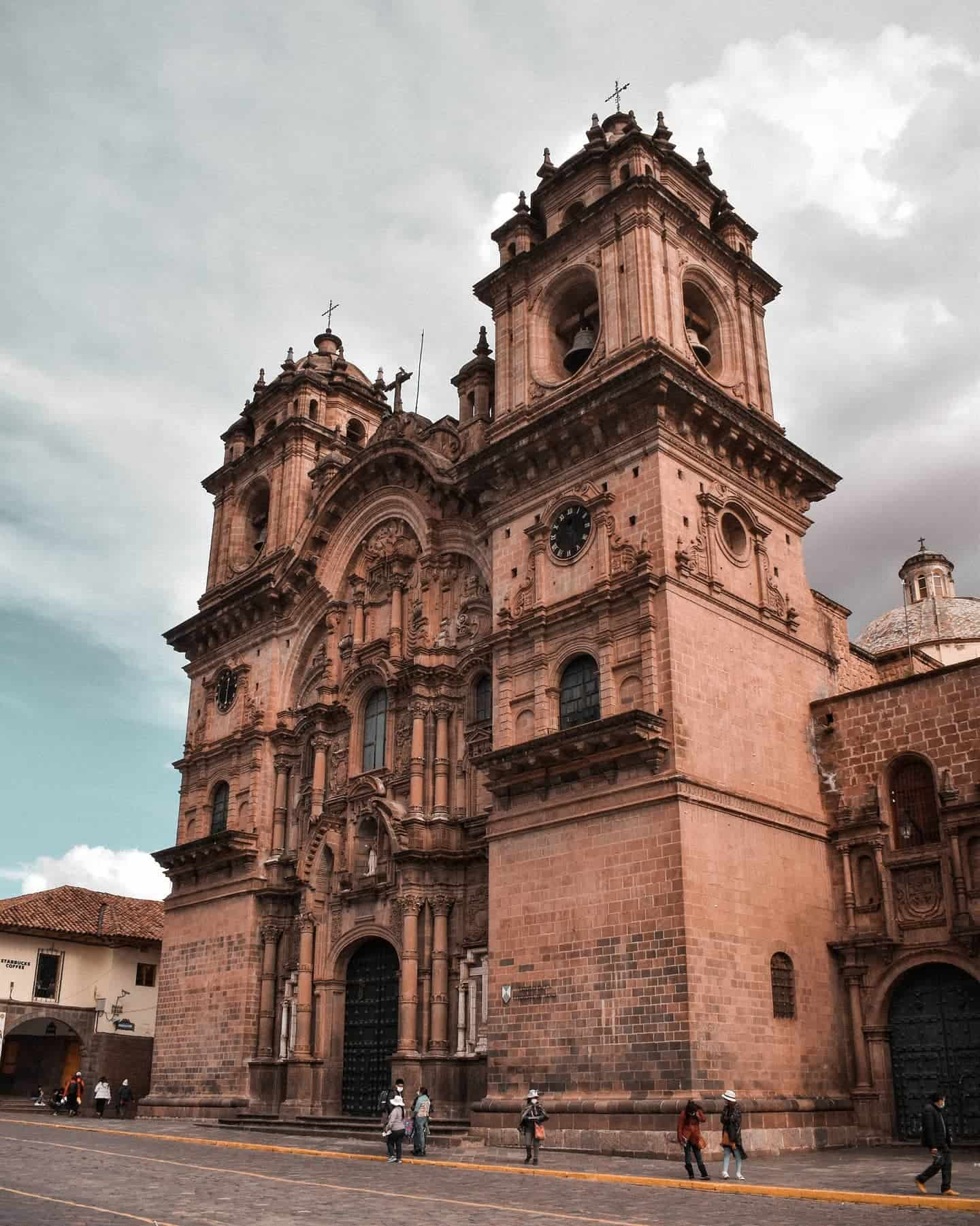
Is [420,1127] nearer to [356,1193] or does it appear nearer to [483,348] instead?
[356,1193]

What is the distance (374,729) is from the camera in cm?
3138

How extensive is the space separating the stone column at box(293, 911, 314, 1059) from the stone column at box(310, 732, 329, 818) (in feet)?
9.75

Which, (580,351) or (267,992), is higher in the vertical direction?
(580,351)

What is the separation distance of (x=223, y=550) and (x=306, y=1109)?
18631mm

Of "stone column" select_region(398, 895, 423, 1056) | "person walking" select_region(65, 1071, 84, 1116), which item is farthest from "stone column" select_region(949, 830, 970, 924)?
"person walking" select_region(65, 1071, 84, 1116)

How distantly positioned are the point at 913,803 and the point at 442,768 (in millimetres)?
10578

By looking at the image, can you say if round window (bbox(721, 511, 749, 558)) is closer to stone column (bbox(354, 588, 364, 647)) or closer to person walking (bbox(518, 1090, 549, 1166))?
stone column (bbox(354, 588, 364, 647))

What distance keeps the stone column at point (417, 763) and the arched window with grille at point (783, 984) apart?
29.6ft

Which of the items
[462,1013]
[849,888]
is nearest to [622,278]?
[849,888]

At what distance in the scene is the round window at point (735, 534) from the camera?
2628 cm

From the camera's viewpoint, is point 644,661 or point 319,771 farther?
point 319,771

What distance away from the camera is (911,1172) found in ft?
58.0

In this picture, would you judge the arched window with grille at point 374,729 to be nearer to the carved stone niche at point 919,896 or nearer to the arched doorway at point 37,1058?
the carved stone niche at point 919,896

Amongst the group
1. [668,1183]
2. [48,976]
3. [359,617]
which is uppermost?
[359,617]
